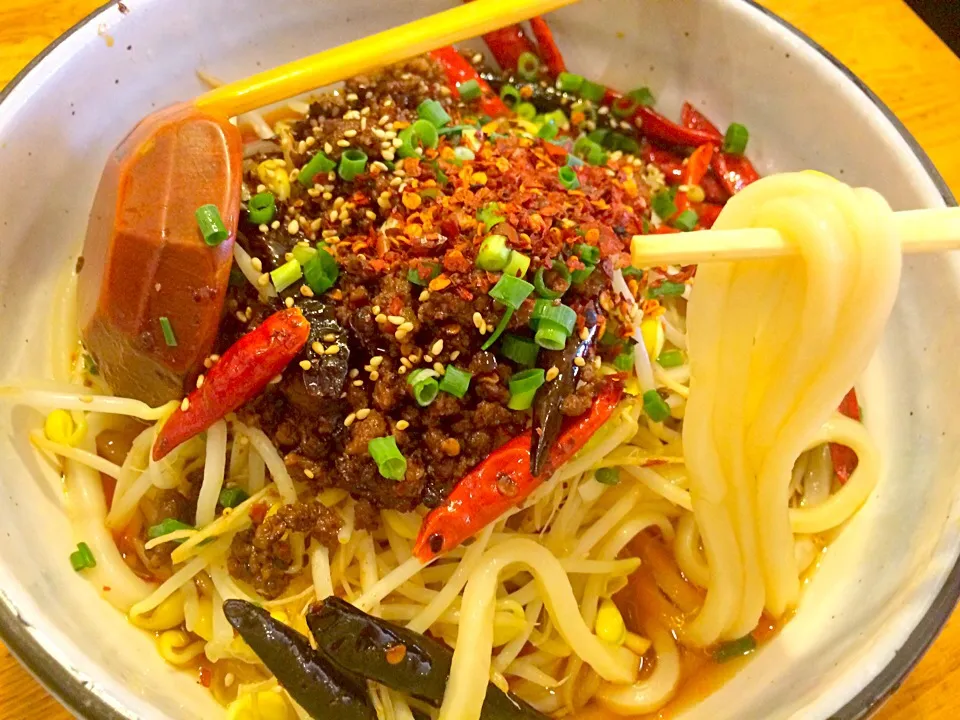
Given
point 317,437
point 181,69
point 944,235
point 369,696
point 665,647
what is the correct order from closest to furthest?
point 944,235, point 369,696, point 317,437, point 665,647, point 181,69

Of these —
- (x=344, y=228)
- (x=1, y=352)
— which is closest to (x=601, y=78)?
(x=344, y=228)

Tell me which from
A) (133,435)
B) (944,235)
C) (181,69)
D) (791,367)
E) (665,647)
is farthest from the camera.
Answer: (181,69)

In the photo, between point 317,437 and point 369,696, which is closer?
point 369,696

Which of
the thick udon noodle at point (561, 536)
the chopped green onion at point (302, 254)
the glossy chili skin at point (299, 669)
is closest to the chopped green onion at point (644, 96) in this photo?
the thick udon noodle at point (561, 536)

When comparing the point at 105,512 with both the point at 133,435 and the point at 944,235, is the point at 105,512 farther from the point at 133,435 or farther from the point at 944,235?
the point at 944,235

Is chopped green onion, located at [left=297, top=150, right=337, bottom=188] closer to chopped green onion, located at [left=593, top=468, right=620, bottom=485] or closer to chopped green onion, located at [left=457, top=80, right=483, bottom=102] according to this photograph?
chopped green onion, located at [left=457, top=80, right=483, bottom=102]

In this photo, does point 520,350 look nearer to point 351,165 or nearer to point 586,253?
point 586,253
